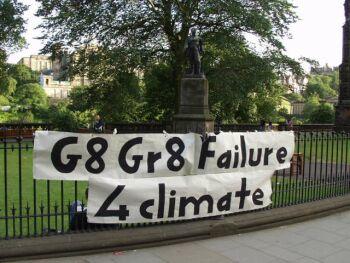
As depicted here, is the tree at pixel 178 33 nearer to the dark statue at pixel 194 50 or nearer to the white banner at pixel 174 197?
the dark statue at pixel 194 50

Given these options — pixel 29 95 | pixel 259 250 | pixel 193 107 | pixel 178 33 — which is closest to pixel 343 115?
pixel 178 33

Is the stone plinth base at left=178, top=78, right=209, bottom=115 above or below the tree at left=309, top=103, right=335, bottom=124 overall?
above

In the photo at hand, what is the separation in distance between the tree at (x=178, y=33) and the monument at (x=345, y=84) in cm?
479

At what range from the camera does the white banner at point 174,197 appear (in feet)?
18.1

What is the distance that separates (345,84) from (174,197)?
88.8ft

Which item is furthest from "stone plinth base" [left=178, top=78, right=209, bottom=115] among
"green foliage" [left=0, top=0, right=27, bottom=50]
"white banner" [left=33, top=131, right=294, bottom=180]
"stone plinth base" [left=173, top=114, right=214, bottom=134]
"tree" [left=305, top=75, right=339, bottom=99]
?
"tree" [left=305, top=75, right=339, bottom=99]

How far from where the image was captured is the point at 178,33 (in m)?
27.0

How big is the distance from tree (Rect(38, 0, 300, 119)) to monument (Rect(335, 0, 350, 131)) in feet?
15.7

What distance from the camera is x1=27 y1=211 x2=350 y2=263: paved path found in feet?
17.5

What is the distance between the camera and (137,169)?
5.73 m

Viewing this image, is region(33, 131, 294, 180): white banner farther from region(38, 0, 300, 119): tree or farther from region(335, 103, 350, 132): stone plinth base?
region(335, 103, 350, 132): stone plinth base

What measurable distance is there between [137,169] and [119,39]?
21921 mm

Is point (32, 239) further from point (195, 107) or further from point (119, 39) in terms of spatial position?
point (119, 39)

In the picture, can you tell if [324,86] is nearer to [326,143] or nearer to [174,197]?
[326,143]
